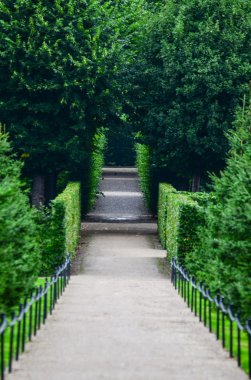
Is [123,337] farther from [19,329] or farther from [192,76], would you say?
[192,76]

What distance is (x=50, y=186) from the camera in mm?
47031

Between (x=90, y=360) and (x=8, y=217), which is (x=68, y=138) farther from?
(x=90, y=360)

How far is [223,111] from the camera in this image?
144 ft

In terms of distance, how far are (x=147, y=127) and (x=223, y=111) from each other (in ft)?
11.6

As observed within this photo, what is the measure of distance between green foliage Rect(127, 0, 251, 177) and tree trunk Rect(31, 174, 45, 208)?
521cm

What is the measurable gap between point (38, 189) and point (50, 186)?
2774mm

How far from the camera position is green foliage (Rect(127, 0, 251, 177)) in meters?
43.2

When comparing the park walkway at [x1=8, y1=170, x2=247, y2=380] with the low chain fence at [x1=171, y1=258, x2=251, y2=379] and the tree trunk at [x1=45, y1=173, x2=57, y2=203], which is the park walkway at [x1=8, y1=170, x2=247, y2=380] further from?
the tree trunk at [x1=45, y1=173, x2=57, y2=203]

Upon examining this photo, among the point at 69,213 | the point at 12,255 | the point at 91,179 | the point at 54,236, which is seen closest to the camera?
the point at 12,255

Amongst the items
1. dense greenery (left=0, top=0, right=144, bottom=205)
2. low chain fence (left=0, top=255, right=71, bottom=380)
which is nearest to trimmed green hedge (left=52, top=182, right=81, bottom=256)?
dense greenery (left=0, top=0, right=144, bottom=205)

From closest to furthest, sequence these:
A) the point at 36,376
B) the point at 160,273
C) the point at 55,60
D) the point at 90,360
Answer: the point at 36,376
the point at 90,360
the point at 160,273
the point at 55,60

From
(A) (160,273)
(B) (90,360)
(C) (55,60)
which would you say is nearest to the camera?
(B) (90,360)

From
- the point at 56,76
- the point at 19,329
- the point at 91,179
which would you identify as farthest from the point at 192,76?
the point at 19,329

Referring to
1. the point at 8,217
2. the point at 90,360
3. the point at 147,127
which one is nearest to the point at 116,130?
the point at 147,127
